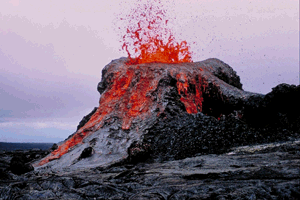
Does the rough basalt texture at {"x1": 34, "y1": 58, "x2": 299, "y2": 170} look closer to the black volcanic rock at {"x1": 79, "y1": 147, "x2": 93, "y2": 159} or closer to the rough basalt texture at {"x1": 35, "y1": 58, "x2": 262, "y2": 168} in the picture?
the rough basalt texture at {"x1": 35, "y1": 58, "x2": 262, "y2": 168}

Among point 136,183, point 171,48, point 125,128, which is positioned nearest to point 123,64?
point 171,48

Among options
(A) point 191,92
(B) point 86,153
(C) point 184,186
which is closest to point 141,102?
(A) point 191,92

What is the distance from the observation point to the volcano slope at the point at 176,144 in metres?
5.07

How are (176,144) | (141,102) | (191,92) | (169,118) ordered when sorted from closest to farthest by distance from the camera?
(176,144)
(169,118)
(141,102)
(191,92)

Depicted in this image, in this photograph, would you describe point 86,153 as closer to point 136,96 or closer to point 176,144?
point 176,144

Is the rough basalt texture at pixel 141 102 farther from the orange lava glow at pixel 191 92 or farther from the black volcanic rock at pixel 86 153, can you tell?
the black volcanic rock at pixel 86 153

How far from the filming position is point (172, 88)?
14883 mm

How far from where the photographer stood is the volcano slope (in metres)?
5.07

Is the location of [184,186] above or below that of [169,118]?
below

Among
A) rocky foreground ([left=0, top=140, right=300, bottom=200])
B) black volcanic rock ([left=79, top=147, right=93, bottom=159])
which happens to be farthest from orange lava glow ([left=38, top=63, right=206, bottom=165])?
rocky foreground ([left=0, top=140, right=300, bottom=200])

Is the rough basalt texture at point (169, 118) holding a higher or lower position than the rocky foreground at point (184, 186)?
higher

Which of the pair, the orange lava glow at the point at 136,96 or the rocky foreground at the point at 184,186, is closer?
the rocky foreground at the point at 184,186

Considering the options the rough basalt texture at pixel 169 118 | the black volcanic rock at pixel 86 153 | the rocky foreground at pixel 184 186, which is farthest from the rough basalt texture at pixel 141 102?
the rocky foreground at pixel 184 186

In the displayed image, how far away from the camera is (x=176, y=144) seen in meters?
11.2
